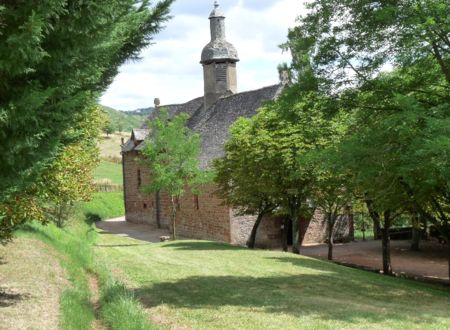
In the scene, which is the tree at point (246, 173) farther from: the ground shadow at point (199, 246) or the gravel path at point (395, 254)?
the gravel path at point (395, 254)

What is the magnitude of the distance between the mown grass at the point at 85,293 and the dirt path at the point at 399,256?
1294 centimetres

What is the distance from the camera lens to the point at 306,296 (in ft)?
39.4

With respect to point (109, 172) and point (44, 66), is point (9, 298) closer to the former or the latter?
point (44, 66)

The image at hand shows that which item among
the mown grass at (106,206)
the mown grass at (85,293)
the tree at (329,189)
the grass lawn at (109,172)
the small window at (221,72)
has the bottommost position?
the mown grass at (85,293)

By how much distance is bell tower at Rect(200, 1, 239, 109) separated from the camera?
35.1 meters

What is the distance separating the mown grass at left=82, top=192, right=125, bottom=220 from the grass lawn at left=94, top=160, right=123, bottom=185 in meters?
8.71

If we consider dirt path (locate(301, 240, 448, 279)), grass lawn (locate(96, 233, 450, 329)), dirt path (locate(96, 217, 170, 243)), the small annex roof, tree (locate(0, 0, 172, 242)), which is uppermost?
the small annex roof

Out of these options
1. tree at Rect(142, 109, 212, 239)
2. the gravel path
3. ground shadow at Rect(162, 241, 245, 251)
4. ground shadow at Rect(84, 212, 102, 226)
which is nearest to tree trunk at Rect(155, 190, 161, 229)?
the gravel path

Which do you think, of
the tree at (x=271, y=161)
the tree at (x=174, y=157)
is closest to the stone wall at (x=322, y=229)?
the tree at (x=271, y=161)

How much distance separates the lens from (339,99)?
13297 millimetres

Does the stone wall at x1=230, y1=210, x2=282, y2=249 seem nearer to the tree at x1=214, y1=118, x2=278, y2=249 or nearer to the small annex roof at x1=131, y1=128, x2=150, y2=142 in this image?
the tree at x1=214, y1=118, x2=278, y2=249


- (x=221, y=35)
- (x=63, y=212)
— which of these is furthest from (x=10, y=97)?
(x=221, y=35)

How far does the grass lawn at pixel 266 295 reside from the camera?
30.1ft

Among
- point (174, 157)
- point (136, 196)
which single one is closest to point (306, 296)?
point (174, 157)
